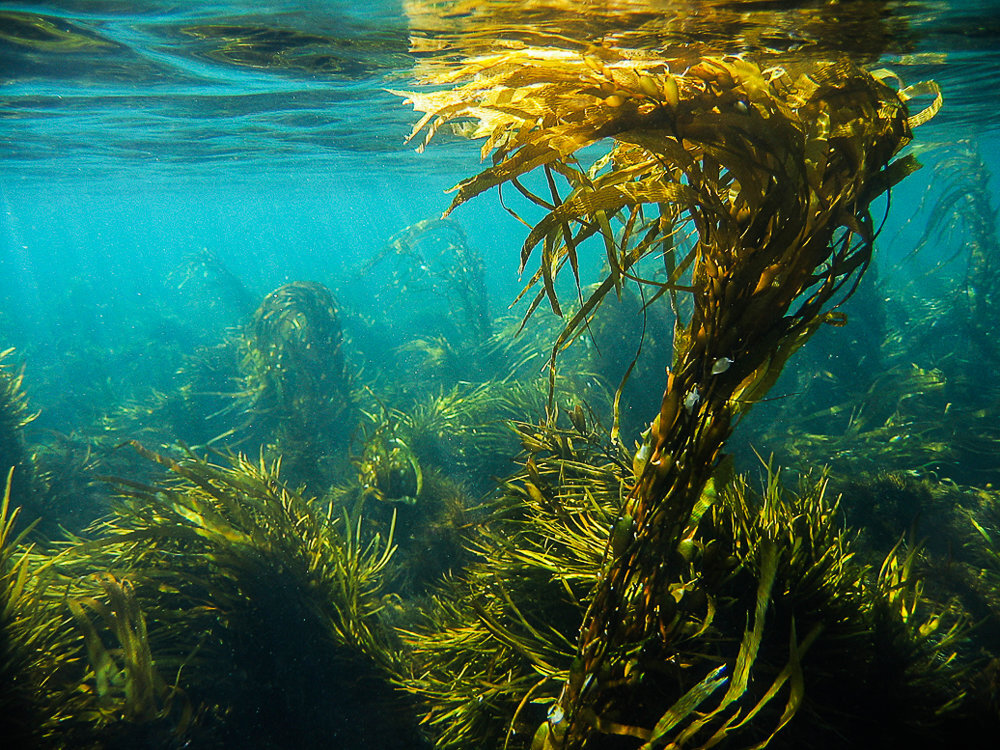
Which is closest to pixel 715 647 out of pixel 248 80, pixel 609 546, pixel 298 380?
pixel 609 546

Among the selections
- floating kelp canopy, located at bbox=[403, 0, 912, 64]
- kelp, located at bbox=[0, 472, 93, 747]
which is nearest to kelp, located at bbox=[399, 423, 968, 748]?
kelp, located at bbox=[0, 472, 93, 747]

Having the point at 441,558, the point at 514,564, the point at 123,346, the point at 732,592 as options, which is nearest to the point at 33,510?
the point at 441,558

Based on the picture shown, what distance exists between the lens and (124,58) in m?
7.13

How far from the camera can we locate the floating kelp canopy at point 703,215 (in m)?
1.43

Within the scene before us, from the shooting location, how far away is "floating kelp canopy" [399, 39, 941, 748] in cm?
143

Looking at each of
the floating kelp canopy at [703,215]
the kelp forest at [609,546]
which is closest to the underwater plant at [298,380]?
the kelp forest at [609,546]

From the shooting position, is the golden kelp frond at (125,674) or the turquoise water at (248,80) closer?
the golden kelp frond at (125,674)

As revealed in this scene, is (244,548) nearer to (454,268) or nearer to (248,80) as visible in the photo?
(248,80)

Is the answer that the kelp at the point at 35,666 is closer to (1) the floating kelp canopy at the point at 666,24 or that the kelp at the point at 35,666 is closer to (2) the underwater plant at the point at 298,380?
(1) the floating kelp canopy at the point at 666,24

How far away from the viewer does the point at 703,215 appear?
1.54m

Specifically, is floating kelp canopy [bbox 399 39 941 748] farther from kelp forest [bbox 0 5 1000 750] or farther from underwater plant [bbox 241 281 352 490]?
underwater plant [bbox 241 281 352 490]

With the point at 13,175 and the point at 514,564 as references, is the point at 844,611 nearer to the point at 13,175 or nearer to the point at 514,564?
the point at 514,564

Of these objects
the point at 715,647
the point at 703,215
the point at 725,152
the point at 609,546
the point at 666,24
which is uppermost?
the point at 666,24

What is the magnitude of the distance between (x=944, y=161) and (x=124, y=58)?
1530cm
